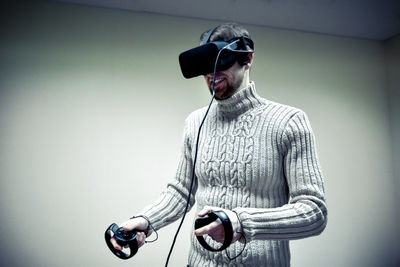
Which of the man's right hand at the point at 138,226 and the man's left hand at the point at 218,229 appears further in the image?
the man's right hand at the point at 138,226

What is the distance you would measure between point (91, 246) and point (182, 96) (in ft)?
3.71

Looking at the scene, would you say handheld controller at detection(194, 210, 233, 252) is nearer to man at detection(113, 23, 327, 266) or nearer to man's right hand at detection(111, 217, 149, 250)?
man at detection(113, 23, 327, 266)

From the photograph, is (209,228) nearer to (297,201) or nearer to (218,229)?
(218,229)

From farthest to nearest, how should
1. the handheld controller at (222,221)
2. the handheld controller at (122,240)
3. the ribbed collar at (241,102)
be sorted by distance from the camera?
the ribbed collar at (241,102) < the handheld controller at (122,240) < the handheld controller at (222,221)

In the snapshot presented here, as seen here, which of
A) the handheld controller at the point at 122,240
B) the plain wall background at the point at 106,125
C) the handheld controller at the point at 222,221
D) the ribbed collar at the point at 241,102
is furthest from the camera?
the plain wall background at the point at 106,125

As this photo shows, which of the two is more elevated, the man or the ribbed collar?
the ribbed collar

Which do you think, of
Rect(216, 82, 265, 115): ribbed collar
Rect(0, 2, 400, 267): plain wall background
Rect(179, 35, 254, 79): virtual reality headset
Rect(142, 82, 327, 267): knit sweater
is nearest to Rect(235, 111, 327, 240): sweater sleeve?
Rect(142, 82, 327, 267): knit sweater

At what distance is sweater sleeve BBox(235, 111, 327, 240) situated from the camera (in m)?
0.54

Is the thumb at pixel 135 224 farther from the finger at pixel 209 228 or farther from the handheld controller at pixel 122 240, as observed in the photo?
the finger at pixel 209 228

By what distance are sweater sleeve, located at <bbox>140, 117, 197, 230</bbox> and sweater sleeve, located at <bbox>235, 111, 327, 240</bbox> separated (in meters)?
0.31

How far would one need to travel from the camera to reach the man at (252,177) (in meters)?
0.56

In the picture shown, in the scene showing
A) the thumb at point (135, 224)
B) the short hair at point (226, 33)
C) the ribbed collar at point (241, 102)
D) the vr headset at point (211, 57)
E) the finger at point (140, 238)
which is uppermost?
the short hair at point (226, 33)

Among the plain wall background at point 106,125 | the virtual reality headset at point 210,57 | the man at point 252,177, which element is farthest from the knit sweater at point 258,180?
the plain wall background at point 106,125

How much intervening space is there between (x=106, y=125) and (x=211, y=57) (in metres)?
1.17
